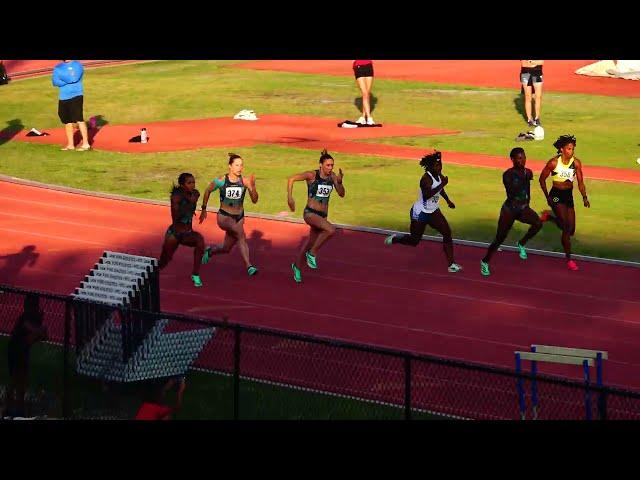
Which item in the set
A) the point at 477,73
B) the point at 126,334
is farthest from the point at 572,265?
the point at 477,73

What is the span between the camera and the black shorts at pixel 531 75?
32312mm

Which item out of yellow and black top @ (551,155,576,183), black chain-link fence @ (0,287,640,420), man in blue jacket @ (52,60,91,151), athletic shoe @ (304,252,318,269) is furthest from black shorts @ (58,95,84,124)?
black chain-link fence @ (0,287,640,420)

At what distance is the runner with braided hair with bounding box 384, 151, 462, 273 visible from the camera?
2034 centimetres

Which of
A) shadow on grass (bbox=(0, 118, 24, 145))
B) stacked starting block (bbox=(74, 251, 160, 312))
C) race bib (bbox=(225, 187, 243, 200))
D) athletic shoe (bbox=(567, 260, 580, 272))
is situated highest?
race bib (bbox=(225, 187, 243, 200))

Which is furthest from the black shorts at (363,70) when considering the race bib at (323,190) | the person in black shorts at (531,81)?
the race bib at (323,190)

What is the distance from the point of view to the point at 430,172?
67.1ft

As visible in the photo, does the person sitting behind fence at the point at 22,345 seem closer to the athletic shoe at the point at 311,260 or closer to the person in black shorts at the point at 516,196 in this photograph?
the athletic shoe at the point at 311,260

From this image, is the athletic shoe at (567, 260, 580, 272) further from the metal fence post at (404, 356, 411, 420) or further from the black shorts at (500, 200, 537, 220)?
the metal fence post at (404, 356, 411, 420)

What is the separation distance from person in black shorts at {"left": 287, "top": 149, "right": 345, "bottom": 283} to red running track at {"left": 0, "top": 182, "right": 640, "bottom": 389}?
0.73 m

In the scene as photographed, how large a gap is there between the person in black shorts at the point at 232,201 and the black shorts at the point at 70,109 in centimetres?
1057
